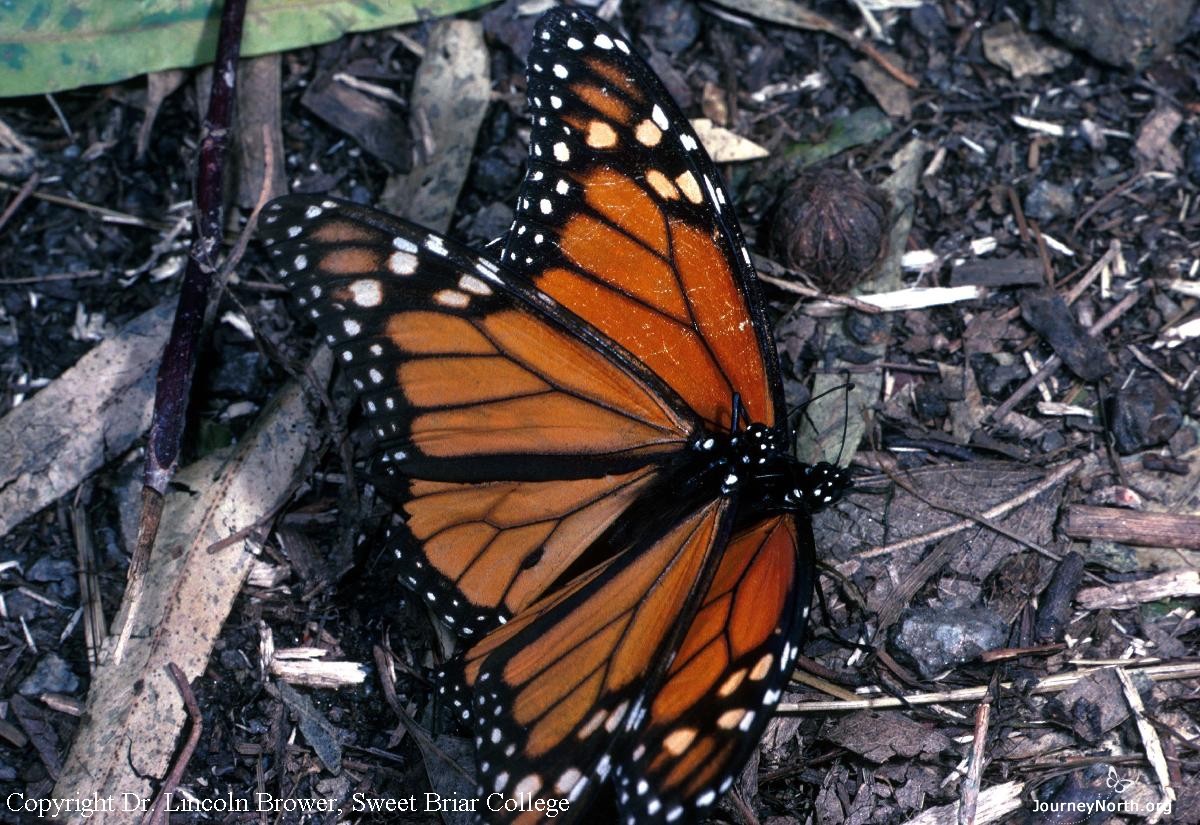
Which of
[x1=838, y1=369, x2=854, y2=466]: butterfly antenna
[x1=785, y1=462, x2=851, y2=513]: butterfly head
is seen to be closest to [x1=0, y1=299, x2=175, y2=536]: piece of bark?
[x1=785, y1=462, x2=851, y2=513]: butterfly head

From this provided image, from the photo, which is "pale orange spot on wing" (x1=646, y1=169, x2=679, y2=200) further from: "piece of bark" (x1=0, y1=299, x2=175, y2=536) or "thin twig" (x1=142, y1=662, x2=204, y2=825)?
"thin twig" (x1=142, y1=662, x2=204, y2=825)

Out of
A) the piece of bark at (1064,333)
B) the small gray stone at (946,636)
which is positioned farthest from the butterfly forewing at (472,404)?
the piece of bark at (1064,333)

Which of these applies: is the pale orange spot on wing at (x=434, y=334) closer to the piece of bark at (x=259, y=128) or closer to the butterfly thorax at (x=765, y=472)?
the butterfly thorax at (x=765, y=472)

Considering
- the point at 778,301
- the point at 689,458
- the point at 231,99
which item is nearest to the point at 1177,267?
the point at 778,301

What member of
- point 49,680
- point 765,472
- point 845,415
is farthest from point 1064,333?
point 49,680

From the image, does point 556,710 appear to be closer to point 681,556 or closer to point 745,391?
point 681,556

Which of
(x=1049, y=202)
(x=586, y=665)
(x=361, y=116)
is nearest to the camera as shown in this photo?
(x=586, y=665)

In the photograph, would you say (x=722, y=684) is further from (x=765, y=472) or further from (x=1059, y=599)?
(x=1059, y=599)
